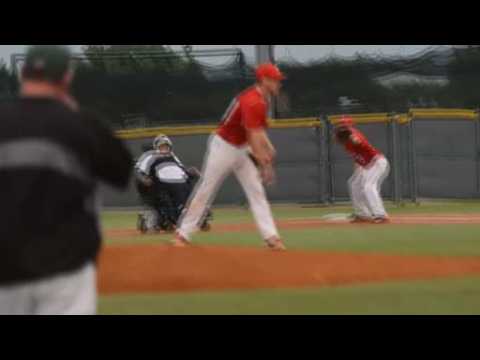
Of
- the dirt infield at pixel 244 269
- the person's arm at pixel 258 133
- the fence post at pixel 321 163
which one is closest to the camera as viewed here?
the dirt infield at pixel 244 269

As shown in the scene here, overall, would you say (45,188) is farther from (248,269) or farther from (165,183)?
(165,183)

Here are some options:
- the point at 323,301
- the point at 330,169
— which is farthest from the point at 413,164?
the point at 323,301

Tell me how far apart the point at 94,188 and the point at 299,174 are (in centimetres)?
2396

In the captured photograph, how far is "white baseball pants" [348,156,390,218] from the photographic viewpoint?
20.5 metres

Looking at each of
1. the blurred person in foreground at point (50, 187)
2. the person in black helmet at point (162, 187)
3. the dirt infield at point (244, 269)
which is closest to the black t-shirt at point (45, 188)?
the blurred person in foreground at point (50, 187)

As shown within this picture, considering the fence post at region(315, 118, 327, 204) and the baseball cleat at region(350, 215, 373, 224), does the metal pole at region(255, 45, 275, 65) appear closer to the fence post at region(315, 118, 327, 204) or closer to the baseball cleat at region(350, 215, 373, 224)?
the fence post at region(315, 118, 327, 204)

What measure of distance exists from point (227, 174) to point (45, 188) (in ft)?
27.8

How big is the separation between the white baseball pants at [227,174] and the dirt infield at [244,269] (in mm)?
1231

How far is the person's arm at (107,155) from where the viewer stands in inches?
197

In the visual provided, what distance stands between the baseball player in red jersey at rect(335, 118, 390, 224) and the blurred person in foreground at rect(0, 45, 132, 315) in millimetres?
15651

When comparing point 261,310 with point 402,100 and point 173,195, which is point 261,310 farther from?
point 402,100

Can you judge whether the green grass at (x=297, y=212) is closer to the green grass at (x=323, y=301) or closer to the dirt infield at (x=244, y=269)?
the dirt infield at (x=244, y=269)

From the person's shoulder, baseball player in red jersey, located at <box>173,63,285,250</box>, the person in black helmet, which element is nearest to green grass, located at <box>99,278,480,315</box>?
baseball player in red jersey, located at <box>173,63,285,250</box>

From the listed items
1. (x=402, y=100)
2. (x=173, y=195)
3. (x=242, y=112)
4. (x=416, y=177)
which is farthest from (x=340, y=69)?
(x=242, y=112)
